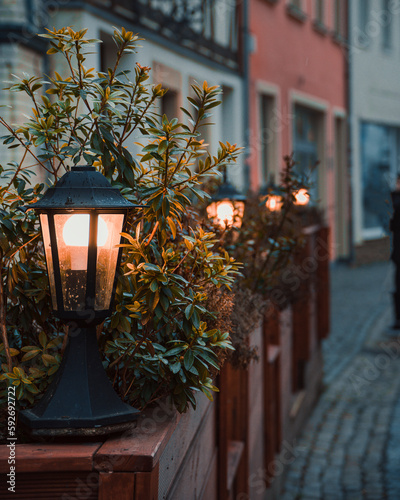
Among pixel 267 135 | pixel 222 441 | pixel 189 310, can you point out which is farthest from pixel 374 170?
pixel 189 310

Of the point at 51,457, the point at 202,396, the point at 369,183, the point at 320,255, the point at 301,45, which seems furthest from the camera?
the point at 369,183

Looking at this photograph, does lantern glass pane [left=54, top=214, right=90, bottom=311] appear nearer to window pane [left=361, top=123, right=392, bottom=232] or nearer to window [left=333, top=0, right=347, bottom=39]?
window [left=333, top=0, right=347, bottom=39]

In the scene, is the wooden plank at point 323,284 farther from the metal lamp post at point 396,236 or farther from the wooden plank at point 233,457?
the wooden plank at point 233,457

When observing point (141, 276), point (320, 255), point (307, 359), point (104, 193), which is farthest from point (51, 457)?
point (320, 255)

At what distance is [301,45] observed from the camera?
55.2 feet

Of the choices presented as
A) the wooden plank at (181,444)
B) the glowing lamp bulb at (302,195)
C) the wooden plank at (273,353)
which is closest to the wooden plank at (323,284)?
the glowing lamp bulb at (302,195)

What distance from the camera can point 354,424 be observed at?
6910 millimetres

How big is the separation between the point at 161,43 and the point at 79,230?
907cm

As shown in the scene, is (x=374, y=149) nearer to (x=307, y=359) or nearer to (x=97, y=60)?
(x=97, y=60)

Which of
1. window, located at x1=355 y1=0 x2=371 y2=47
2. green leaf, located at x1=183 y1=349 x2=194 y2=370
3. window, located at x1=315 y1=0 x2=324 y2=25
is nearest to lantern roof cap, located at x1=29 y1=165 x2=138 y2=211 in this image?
green leaf, located at x1=183 y1=349 x2=194 y2=370

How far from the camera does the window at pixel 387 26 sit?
21.6 m

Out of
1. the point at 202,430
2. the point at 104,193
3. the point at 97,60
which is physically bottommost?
the point at 202,430

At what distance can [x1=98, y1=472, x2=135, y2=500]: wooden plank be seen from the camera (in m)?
1.95

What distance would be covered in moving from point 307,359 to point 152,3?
5.70 meters
